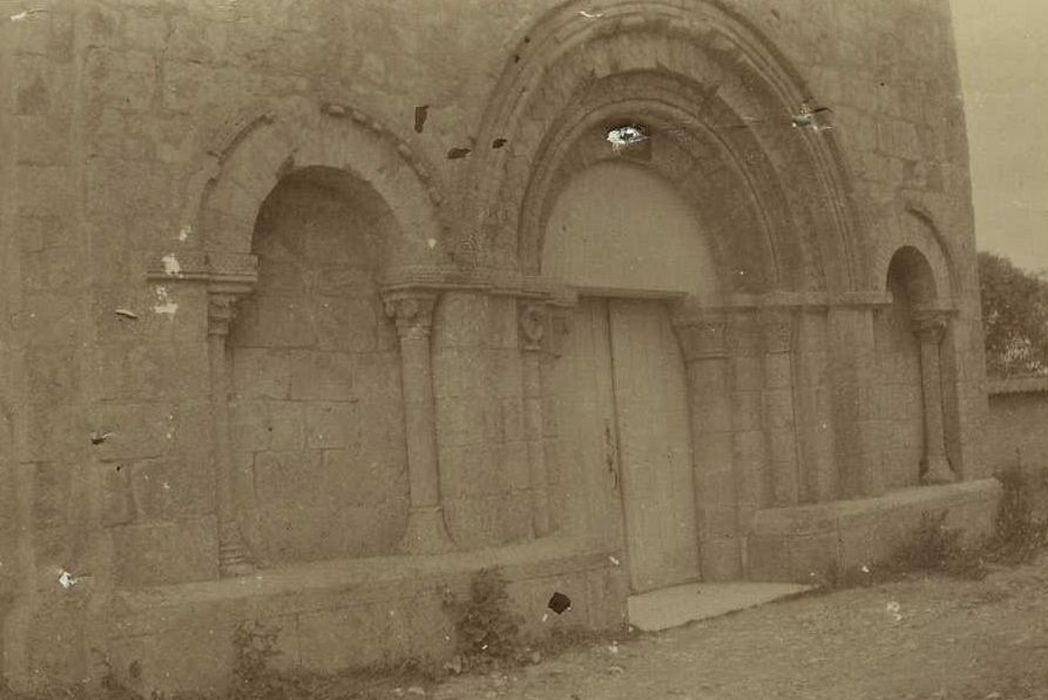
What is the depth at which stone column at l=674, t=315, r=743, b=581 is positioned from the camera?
9.03m

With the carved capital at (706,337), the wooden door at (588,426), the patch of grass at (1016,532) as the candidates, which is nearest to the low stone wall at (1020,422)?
the patch of grass at (1016,532)

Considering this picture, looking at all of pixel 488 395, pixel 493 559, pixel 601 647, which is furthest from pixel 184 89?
pixel 601 647

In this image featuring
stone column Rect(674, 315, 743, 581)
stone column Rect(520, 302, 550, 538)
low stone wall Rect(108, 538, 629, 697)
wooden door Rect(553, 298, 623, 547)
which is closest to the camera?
low stone wall Rect(108, 538, 629, 697)

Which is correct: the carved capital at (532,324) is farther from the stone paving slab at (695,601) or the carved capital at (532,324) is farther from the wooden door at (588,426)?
the stone paving slab at (695,601)

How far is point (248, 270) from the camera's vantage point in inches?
241

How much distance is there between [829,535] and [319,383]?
4.12 meters

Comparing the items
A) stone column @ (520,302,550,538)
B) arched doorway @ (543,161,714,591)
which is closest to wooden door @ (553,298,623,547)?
arched doorway @ (543,161,714,591)

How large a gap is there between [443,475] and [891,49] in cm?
583

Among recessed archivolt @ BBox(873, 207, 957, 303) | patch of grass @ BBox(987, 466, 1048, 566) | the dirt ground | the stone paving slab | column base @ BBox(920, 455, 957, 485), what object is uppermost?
recessed archivolt @ BBox(873, 207, 957, 303)

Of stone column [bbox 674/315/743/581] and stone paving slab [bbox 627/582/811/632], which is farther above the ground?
stone column [bbox 674/315/743/581]

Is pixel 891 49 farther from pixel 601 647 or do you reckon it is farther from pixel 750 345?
pixel 601 647

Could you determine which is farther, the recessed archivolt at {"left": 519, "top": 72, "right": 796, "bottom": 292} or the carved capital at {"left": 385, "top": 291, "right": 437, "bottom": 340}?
the recessed archivolt at {"left": 519, "top": 72, "right": 796, "bottom": 292}

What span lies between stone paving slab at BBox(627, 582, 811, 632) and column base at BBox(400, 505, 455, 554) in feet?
4.60

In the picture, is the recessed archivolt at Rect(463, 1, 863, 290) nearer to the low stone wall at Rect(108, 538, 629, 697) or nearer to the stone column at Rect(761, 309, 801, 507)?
the stone column at Rect(761, 309, 801, 507)
